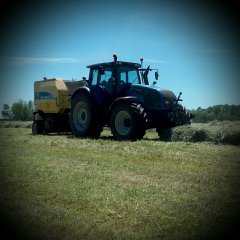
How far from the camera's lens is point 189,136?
11.3 m

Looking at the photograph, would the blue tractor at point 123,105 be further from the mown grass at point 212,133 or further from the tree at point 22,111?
the tree at point 22,111

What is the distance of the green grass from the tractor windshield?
19.2 feet

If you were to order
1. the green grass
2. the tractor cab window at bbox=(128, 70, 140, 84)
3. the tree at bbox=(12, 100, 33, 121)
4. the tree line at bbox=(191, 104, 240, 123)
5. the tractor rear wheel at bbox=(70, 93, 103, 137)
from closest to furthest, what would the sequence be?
the green grass, the tree line at bbox=(191, 104, 240, 123), the tractor cab window at bbox=(128, 70, 140, 84), the tractor rear wheel at bbox=(70, 93, 103, 137), the tree at bbox=(12, 100, 33, 121)

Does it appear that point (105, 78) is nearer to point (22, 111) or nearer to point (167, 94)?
point (167, 94)

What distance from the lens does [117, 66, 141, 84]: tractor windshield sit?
13.1 meters

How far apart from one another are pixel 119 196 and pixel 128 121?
312 inches

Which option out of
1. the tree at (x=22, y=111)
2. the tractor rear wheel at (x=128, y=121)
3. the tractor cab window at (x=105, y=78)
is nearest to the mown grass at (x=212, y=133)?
the tractor rear wheel at (x=128, y=121)

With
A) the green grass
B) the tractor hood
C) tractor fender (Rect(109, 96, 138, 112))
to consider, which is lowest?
the green grass

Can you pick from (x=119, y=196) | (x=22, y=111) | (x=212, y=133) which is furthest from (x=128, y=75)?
(x=22, y=111)

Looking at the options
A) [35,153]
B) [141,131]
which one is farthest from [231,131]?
[35,153]

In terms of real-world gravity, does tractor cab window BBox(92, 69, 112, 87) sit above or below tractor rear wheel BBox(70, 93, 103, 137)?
above

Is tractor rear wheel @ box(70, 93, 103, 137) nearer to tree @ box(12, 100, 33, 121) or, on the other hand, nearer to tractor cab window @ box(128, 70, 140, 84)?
tractor cab window @ box(128, 70, 140, 84)

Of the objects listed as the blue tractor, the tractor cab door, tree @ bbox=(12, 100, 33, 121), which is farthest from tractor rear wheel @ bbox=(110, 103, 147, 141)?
tree @ bbox=(12, 100, 33, 121)

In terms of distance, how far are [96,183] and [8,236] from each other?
2.41 metres
